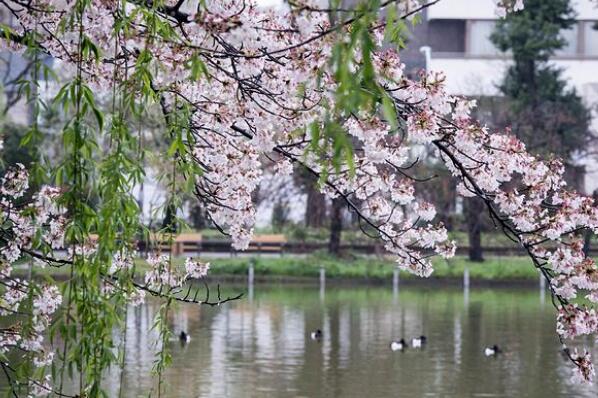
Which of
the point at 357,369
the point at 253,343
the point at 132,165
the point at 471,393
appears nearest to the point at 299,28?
the point at 132,165

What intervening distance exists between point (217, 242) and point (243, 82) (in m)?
25.0

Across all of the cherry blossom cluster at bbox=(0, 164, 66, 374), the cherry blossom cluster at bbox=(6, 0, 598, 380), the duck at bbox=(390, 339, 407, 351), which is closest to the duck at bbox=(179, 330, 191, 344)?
the duck at bbox=(390, 339, 407, 351)

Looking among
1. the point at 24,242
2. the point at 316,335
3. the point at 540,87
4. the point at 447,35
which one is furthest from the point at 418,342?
the point at 447,35

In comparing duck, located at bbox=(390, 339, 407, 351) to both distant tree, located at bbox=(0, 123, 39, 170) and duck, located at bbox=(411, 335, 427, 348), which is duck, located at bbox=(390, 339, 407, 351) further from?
distant tree, located at bbox=(0, 123, 39, 170)

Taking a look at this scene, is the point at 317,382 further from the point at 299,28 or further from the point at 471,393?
the point at 299,28

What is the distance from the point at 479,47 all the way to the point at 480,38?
29 cm

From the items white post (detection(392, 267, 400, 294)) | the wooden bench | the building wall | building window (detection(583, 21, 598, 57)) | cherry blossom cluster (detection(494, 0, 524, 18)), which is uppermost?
the building wall

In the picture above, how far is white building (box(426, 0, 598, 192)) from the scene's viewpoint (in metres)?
35.7

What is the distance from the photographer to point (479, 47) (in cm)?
3775

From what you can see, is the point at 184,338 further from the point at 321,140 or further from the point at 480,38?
the point at 480,38

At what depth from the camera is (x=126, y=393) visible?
38.7ft

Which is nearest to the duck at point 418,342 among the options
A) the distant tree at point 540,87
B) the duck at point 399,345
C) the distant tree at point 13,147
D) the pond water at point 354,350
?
the pond water at point 354,350

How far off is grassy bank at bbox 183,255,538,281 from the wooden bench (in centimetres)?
72

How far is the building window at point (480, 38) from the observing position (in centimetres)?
3772
